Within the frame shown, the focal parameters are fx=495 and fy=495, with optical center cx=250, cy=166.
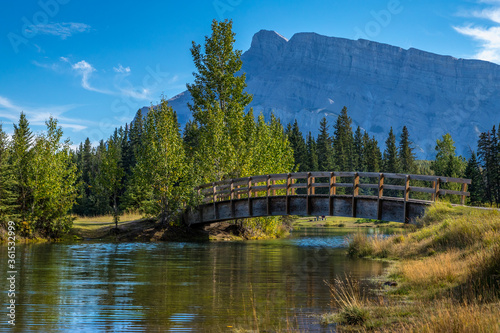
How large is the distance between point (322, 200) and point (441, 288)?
1728cm

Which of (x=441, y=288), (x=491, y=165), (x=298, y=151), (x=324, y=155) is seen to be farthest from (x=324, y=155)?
(x=441, y=288)

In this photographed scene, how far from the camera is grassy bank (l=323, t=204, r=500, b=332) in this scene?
708cm

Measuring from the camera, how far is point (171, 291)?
1248cm

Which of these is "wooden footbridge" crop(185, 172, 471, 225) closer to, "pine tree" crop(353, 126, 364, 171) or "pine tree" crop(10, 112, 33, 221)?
"pine tree" crop(10, 112, 33, 221)

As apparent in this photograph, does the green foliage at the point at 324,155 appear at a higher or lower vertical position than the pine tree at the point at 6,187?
higher

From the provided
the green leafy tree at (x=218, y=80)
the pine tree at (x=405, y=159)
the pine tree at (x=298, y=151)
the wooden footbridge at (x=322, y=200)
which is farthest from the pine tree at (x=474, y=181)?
the wooden footbridge at (x=322, y=200)

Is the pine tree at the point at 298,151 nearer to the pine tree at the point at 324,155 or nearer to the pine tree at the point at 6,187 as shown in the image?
the pine tree at the point at 324,155

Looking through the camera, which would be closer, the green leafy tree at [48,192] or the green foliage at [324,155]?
the green leafy tree at [48,192]

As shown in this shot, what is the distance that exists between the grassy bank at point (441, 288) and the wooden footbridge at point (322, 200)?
110 inches

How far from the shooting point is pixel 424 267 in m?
13.4

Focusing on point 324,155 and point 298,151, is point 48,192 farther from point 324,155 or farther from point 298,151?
point 324,155

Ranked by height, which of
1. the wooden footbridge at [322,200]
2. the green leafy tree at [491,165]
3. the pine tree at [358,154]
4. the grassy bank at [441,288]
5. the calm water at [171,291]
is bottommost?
the calm water at [171,291]

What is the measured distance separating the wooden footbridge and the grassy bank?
2.79m

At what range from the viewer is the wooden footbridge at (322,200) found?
919 inches
